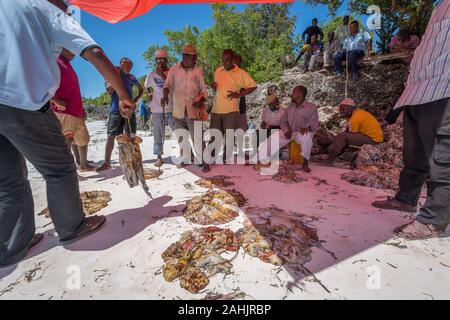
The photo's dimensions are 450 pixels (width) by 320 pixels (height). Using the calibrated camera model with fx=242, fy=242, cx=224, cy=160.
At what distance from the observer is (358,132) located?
15.6ft

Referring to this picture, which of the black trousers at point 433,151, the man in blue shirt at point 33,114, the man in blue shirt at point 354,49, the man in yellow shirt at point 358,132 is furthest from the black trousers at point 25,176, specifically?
the man in blue shirt at point 354,49

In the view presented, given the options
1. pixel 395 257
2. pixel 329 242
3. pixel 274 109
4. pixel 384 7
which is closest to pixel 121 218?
pixel 329 242

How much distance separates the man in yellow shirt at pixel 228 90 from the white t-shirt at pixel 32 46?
2.92m

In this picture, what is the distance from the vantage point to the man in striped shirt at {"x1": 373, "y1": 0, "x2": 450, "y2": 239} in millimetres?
1982

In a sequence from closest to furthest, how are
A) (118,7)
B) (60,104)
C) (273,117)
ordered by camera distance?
(60,104)
(118,7)
(273,117)

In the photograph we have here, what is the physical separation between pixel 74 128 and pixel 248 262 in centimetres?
376

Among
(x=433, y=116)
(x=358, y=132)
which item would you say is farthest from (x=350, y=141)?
(x=433, y=116)

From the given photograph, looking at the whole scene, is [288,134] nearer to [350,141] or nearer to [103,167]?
[350,141]

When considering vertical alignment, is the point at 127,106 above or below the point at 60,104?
below

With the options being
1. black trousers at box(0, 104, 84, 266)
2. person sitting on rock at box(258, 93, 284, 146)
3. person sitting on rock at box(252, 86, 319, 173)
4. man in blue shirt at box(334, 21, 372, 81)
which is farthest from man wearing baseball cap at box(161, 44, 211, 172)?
man in blue shirt at box(334, 21, 372, 81)

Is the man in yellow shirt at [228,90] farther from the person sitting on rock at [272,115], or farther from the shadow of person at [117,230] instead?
the shadow of person at [117,230]

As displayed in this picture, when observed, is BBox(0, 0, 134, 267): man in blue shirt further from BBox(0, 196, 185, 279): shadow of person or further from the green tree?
the green tree

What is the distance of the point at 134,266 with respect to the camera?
5.93 feet

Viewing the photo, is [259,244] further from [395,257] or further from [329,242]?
[395,257]
